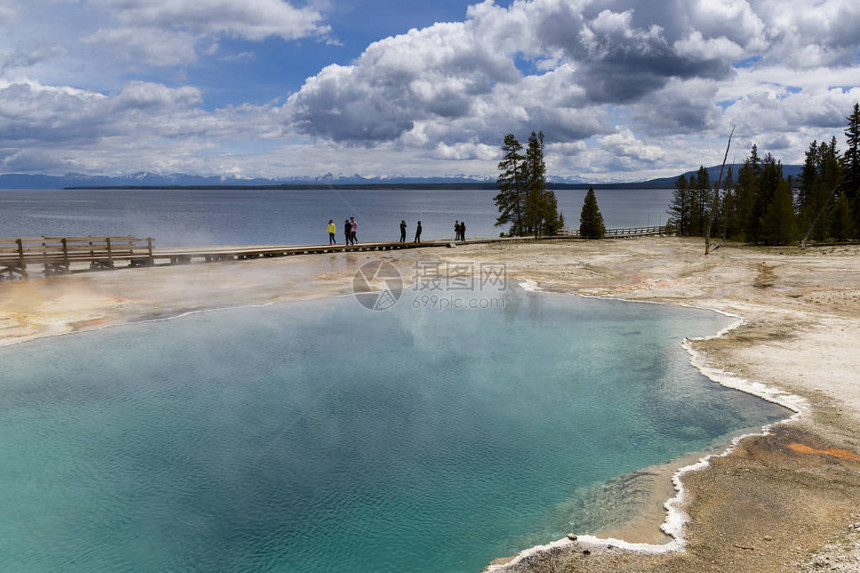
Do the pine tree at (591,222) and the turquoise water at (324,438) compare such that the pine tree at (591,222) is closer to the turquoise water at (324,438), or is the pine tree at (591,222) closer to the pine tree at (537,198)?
the pine tree at (537,198)

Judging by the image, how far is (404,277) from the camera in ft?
108

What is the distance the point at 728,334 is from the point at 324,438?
49.9ft

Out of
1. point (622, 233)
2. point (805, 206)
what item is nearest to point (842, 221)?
point (805, 206)

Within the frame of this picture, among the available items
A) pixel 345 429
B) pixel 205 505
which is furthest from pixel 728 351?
pixel 205 505

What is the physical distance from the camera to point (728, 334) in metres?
19.5

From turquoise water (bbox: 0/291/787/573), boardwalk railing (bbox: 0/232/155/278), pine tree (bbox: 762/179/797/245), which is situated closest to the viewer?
turquoise water (bbox: 0/291/787/573)

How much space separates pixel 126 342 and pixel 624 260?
34231 millimetres

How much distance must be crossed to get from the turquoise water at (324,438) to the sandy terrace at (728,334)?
3.85ft

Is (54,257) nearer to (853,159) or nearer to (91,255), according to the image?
(91,255)

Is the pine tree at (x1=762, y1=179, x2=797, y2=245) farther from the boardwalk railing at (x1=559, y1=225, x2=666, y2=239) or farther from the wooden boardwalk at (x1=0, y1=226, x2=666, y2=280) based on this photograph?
the wooden boardwalk at (x1=0, y1=226, x2=666, y2=280)

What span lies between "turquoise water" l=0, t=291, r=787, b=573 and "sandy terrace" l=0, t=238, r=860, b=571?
1.17 meters

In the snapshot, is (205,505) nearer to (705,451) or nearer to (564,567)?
(564,567)

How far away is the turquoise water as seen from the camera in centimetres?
872

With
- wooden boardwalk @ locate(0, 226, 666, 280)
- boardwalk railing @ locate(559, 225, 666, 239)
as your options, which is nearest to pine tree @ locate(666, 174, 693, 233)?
boardwalk railing @ locate(559, 225, 666, 239)
